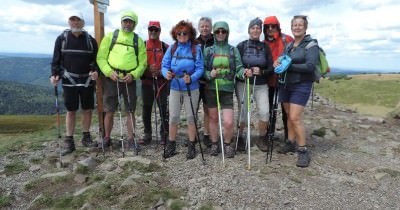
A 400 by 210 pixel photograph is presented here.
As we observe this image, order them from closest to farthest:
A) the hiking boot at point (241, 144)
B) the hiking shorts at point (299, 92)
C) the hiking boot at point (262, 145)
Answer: the hiking shorts at point (299, 92), the hiking boot at point (262, 145), the hiking boot at point (241, 144)

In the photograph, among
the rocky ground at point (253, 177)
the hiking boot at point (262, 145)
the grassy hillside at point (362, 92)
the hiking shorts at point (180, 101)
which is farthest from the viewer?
the grassy hillside at point (362, 92)

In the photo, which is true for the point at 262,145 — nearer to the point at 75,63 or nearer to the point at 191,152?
the point at 191,152

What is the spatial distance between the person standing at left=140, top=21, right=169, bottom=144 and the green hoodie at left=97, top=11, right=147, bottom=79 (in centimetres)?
65

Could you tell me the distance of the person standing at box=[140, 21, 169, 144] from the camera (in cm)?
1085

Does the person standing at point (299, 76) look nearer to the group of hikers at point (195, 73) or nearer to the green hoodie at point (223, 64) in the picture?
the group of hikers at point (195, 73)

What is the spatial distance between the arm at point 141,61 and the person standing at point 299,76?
370cm

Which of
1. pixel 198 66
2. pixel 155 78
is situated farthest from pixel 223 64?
pixel 155 78

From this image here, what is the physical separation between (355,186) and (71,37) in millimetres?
8484

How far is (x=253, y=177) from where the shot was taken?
28.6ft

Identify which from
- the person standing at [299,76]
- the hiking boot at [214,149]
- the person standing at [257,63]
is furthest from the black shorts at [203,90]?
the person standing at [299,76]

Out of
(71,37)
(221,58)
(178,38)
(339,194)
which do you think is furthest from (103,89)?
(339,194)

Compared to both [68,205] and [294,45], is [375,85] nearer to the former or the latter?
[294,45]

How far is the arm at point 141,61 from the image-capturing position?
10.3 m

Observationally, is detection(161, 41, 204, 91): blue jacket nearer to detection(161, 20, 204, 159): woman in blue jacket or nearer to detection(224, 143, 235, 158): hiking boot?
detection(161, 20, 204, 159): woman in blue jacket
